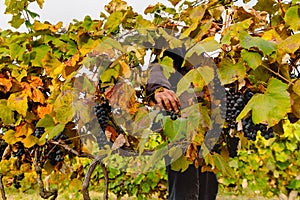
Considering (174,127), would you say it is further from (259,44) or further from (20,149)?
(20,149)

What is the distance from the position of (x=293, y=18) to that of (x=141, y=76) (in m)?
0.66

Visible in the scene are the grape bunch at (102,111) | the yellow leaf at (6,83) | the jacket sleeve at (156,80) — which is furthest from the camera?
the yellow leaf at (6,83)

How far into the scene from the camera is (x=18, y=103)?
225 cm

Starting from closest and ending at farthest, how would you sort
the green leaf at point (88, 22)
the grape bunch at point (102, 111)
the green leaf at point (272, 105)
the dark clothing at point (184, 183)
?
the green leaf at point (272, 105) → the grape bunch at point (102, 111) → the green leaf at point (88, 22) → the dark clothing at point (184, 183)

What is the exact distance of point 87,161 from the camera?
21.6 ft

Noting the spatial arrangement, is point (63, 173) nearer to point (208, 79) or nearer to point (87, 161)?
point (208, 79)

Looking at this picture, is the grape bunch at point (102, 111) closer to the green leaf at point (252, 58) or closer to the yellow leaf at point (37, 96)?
the yellow leaf at point (37, 96)

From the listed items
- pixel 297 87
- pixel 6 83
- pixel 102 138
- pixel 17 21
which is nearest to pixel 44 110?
pixel 6 83

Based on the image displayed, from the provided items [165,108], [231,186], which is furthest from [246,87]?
[231,186]

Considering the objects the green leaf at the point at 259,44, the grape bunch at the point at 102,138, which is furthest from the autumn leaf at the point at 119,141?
the green leaf at the point at 259,44

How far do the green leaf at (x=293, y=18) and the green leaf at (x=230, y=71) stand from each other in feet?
0.65

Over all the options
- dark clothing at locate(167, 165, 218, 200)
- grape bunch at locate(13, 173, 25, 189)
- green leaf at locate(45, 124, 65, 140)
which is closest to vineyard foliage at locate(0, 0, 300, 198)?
green leaf at locate(45, 124, 65, 140)

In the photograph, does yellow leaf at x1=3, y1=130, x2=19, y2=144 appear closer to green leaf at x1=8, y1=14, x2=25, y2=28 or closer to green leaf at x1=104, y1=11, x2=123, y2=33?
green leaf at x1=8, y1=14, x2=25, y2=28

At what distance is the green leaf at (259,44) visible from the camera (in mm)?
1614
